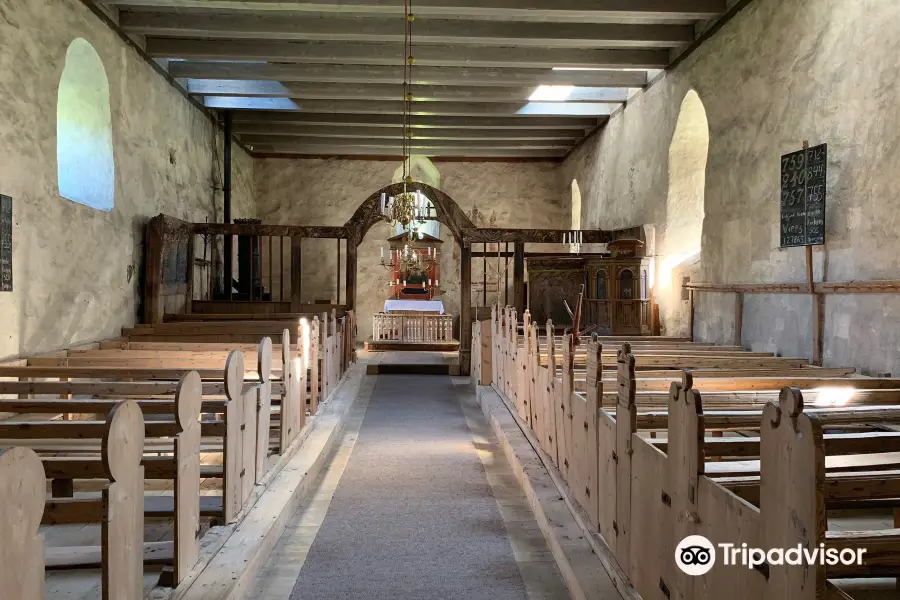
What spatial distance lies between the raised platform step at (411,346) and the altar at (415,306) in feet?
2.36

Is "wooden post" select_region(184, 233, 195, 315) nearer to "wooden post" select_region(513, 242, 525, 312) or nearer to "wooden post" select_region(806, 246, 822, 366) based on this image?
"wooden post" select_region(513, 242, 525, 312)

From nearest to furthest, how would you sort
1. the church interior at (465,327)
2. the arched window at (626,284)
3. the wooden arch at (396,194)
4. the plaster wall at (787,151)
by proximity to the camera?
the church interior at (465,327) → the plaster wall at (787,151) → the arched window at (626,284) → the wooden arch at (396,194)

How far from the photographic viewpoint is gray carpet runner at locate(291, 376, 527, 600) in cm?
297

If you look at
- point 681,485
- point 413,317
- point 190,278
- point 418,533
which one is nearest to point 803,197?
point 418,533

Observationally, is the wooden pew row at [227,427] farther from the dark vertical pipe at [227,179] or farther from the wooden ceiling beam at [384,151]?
the wooden ceiling beam at [384,151]

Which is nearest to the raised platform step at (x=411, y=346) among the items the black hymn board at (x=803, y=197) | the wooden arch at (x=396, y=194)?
the wooden arch at (x=396, y=194)

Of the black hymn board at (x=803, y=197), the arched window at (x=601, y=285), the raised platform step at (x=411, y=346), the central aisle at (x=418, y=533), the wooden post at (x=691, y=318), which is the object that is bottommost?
the central aisle at (x=418, y=533)

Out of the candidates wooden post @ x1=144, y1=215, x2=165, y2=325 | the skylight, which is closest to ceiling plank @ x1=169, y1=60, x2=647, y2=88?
the skylight

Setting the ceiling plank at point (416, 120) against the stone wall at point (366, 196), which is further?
the stone wall at point (366, 196)

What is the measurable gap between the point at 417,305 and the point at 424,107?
390 cm

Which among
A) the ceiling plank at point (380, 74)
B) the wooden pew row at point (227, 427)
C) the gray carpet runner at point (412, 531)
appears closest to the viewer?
the wooden pew row at point (227, 427)

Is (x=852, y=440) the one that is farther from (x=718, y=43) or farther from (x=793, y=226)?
(x=718, y=43)

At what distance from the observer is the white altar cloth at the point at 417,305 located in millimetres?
13385

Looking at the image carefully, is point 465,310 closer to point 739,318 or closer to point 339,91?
point 339,91
